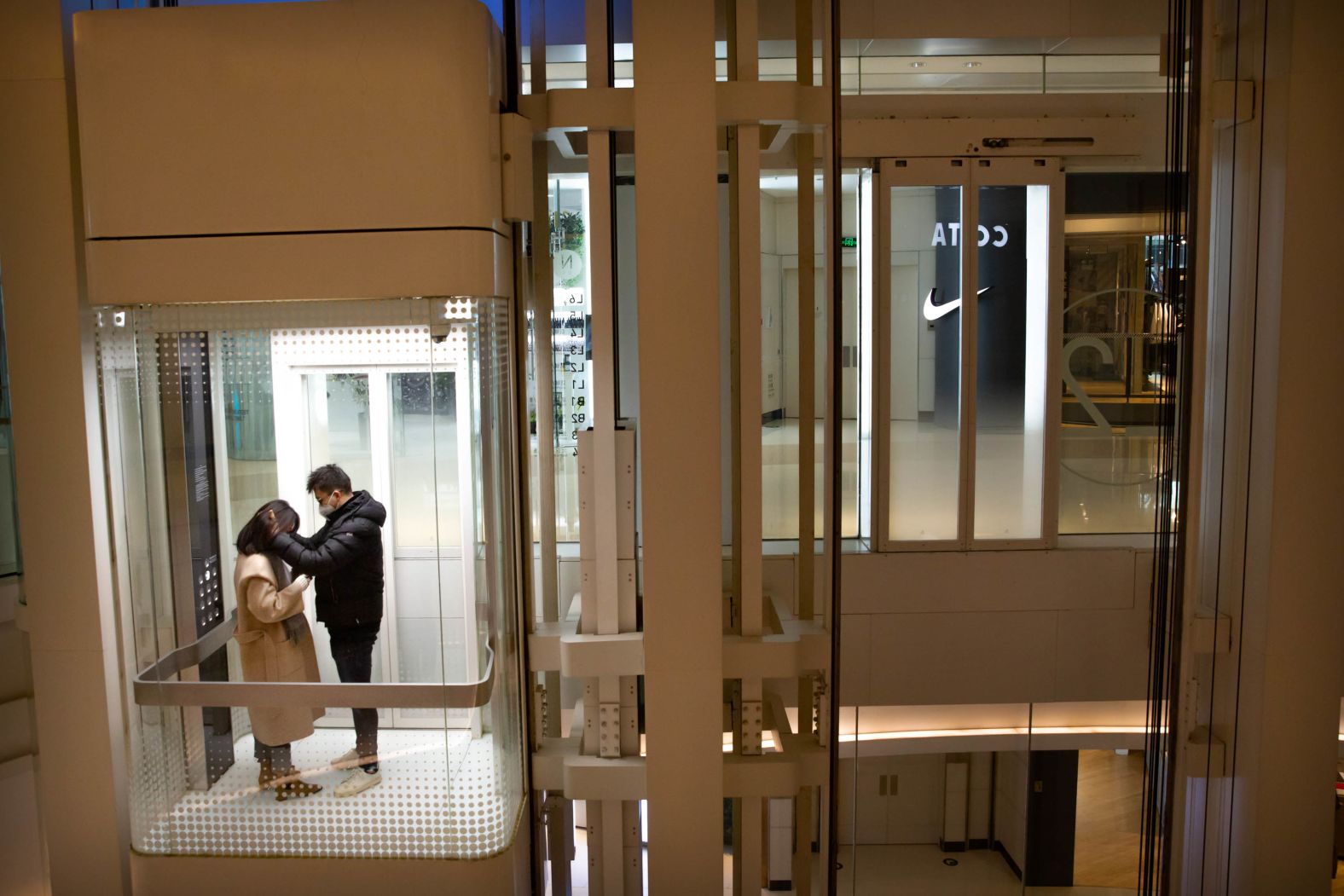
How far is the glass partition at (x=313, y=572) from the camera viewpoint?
2609 millimetres

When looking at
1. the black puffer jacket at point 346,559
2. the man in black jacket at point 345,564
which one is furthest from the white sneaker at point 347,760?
the black puffer jacket at point 346,559

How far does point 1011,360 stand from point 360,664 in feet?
9.91

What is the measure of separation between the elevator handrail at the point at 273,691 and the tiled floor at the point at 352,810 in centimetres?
11

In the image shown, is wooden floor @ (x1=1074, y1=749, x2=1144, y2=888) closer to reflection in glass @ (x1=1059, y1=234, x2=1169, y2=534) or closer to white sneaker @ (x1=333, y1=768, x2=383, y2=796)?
reflection in glass @ (x1=1059, y1=234, x2=1169, y2=534)

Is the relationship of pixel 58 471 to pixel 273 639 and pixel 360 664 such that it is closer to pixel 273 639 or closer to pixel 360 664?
pixel 273 639

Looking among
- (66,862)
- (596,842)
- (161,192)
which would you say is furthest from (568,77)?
(66,862)

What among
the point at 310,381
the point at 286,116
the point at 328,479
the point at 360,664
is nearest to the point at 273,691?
the point at 360,664

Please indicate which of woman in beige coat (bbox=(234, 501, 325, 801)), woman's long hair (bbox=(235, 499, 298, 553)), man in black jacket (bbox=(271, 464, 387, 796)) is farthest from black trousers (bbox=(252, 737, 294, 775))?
woman's long hair (bbox=(235, 499, 298, 553))

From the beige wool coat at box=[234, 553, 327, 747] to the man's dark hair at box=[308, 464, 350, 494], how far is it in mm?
277

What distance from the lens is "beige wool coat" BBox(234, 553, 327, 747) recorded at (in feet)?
8.81

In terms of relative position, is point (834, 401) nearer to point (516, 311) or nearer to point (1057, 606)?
point (516, 311)

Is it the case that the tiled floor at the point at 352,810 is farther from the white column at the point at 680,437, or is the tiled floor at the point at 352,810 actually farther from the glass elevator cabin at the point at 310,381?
the white column at the point at 680,437

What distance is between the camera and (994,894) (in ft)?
13.7

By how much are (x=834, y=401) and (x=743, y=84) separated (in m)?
1.05
